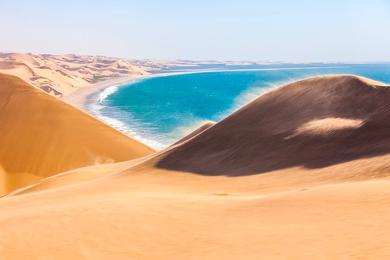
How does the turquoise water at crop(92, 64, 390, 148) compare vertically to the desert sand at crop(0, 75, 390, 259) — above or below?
below

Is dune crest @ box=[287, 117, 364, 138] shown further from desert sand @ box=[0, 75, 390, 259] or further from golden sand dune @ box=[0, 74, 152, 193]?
golden sand dune @ box=[0, 74, 152, 193]

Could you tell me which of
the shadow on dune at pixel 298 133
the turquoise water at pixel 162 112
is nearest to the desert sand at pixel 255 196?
the shadow on dune at pixel 298 133

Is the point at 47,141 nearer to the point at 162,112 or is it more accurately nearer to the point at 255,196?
the point at 255,196

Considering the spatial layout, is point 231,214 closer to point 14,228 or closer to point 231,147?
point 14,228

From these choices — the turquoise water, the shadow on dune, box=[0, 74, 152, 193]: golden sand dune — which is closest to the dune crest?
the shadow on dune

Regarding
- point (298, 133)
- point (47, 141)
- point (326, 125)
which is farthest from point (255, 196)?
point (47, 141)
